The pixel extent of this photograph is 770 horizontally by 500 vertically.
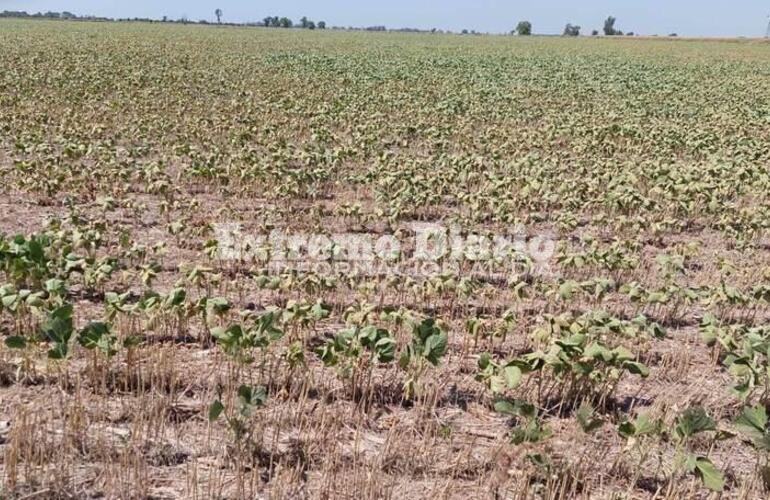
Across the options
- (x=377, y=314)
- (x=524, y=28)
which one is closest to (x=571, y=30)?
(x=524, y=28)

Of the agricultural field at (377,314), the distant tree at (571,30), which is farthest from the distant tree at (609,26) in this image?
the agricultural field at (377,314)

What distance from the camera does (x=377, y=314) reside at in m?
4.63

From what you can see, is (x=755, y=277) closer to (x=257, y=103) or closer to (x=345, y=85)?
(x=257, y=103)

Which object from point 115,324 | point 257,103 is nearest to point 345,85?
point 257,103

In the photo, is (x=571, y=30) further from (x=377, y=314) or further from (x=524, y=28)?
(x=377, y=314)

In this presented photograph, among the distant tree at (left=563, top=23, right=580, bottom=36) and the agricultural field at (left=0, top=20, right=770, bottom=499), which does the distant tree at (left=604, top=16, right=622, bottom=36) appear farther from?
the agricultural field at (left=0, top=20, right=770, bottom=499)

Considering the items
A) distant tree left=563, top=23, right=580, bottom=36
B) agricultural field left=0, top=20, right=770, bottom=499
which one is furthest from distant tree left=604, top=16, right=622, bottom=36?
agricultural field left=0, top=20, right=770, bottom=499

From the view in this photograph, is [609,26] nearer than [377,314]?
No

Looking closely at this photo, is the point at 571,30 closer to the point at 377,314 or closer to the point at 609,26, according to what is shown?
the point at 609,26

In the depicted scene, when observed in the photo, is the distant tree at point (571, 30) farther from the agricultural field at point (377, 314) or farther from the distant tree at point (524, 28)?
the agricultural field at point (377, 314)

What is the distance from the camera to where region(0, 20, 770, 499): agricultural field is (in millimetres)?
3232

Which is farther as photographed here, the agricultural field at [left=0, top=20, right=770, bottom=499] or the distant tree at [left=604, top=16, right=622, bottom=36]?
the distant tree at [left=604, top=16, right=622, bottom=36]

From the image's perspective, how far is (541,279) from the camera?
5.82 m

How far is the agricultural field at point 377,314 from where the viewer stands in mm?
3232
